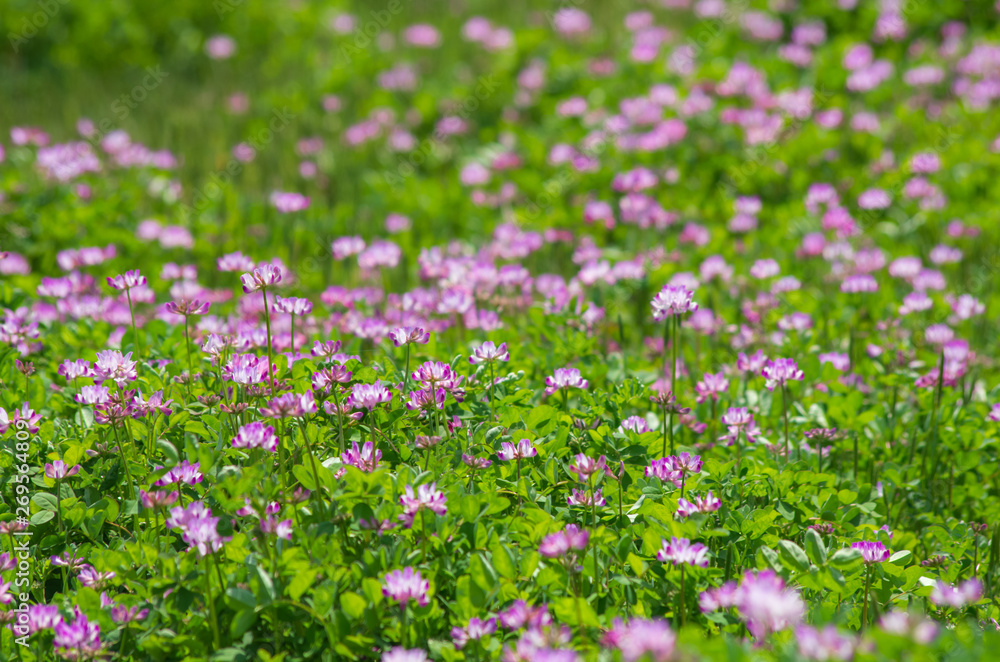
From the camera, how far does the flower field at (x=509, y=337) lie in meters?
2.21

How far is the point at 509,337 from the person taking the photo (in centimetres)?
354

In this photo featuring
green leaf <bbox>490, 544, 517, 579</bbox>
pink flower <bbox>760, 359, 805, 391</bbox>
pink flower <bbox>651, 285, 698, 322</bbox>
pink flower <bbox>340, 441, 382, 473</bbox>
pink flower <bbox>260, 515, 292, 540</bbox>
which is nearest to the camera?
pink flower <bbox>260, 515, 292, 540</bbox>

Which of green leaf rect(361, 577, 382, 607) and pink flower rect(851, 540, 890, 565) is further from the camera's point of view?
pink flower rect(851, 540, 890, 565)

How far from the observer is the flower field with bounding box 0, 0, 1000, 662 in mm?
2209

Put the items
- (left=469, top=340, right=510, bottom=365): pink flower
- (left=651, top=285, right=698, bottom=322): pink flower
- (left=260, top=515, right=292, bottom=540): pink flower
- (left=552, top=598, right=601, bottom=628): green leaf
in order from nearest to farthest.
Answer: (left=552, top=598, right=601, bottom=628): green leaf, (left=260, top=515, right=292, bottom=540): pink flower, (left=651, top=285, right=698, bottom=322): pink flower, (left=469, top=340, right=510, bottom=365): pink flower

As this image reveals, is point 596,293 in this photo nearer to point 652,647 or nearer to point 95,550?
point 95,550

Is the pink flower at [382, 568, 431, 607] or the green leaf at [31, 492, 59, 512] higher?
the green leaf at [31, 492, 59, 512]

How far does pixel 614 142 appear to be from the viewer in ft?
20.2

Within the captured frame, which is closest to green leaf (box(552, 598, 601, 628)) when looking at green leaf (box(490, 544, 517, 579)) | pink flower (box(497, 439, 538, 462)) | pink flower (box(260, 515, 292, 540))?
green leaf (box(490, 544, 517, 579))

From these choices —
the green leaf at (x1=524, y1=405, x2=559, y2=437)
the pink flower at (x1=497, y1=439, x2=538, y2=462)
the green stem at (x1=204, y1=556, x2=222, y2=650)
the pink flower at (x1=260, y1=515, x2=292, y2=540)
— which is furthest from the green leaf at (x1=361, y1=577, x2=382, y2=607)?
the green leaf at (x1=524, y1=405, x2=559, y2=437)

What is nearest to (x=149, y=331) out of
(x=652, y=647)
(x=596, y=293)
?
(x=596, y=293)

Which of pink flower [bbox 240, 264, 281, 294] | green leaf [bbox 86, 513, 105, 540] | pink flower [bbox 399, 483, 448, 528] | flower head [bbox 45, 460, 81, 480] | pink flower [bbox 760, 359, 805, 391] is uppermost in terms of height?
pink flower [bbox 240, 264, 281, 294]

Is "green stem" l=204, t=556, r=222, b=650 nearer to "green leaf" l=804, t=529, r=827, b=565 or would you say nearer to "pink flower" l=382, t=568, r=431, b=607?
"pink flower" l=382, t=568, r=431, b=607

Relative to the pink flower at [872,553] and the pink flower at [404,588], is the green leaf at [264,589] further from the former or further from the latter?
the pink flower at [872,553]
